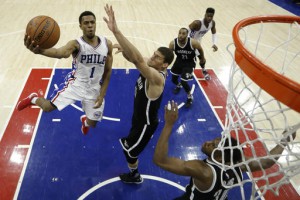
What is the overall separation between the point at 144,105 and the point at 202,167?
4.04 ft

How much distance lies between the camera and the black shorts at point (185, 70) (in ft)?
17.9

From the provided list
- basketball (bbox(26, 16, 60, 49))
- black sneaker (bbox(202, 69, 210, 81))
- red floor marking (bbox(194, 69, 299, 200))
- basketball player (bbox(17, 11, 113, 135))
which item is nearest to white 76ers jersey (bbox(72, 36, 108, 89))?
basketball player (bbox(17, 11, 113, 135))

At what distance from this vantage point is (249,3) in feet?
42.0

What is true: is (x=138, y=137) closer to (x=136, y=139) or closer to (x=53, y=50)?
(x=136, y=139)

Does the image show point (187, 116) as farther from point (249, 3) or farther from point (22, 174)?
point (249, 3)

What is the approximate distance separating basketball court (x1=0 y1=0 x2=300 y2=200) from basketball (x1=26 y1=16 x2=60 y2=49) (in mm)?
1791

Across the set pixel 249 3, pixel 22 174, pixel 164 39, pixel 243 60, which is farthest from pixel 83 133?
pixel 249 3

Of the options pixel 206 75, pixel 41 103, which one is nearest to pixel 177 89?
pixel 206 75

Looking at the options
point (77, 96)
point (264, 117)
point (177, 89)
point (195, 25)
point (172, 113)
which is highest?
point (172, 113)

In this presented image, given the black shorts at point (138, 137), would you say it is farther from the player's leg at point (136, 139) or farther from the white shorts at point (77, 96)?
the white shorts at point (77, 96)

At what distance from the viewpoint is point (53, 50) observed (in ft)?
10.6

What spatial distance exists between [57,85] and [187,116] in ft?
9.34

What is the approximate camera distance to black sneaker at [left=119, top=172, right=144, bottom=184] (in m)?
3.76

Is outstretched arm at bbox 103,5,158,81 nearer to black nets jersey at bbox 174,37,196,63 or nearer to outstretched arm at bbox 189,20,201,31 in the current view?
black nets jersey at bbox 174,37,196,63
